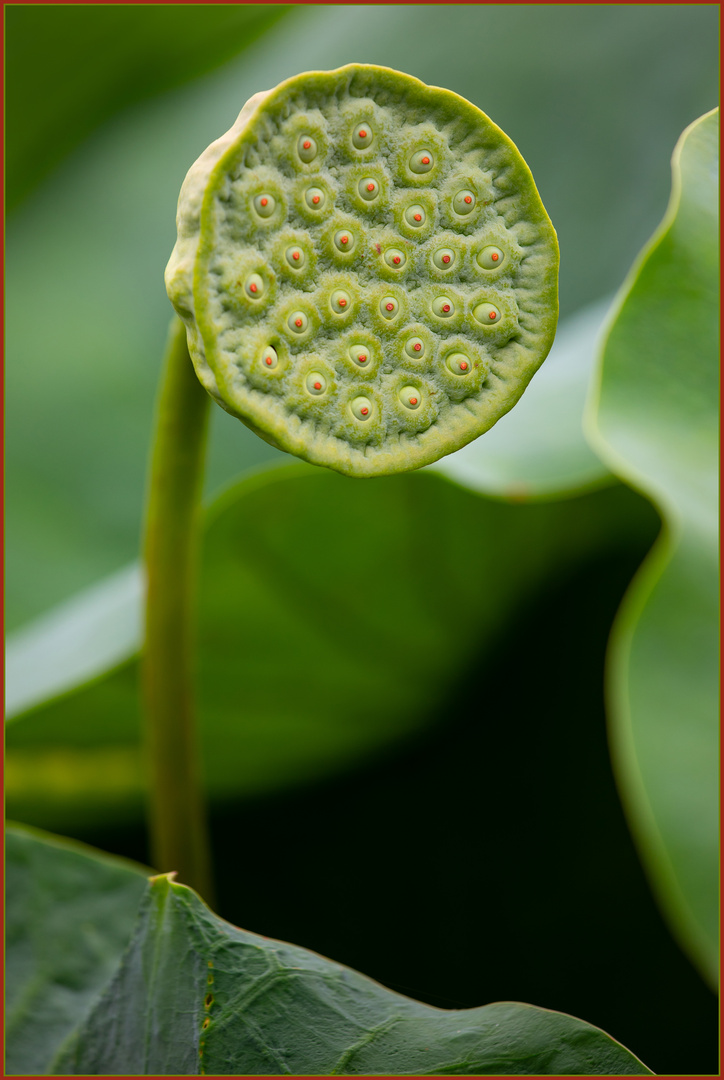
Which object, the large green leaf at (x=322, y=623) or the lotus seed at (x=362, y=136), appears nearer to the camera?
the lotus seed at (x=362, y=136)

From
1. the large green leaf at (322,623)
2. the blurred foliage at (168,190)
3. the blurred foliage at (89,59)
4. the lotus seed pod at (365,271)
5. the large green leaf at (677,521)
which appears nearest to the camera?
the lotus seed pod at (365,271)

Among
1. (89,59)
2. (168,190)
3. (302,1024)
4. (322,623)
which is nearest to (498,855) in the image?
(322,623)

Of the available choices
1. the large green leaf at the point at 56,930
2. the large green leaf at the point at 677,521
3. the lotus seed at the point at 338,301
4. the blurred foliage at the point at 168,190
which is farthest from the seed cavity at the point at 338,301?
the blurred foliage at the point at 168,190

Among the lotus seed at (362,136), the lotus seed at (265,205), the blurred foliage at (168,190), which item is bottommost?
the lotus seed at (265,205)

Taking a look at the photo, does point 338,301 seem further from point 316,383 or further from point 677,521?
point 677,521

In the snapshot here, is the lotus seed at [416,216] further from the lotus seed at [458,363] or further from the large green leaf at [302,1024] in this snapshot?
the large green leaf at [302,1024]

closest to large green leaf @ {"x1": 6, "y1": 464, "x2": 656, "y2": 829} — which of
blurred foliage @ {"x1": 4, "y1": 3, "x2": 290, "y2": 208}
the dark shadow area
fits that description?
the dark shadow area
